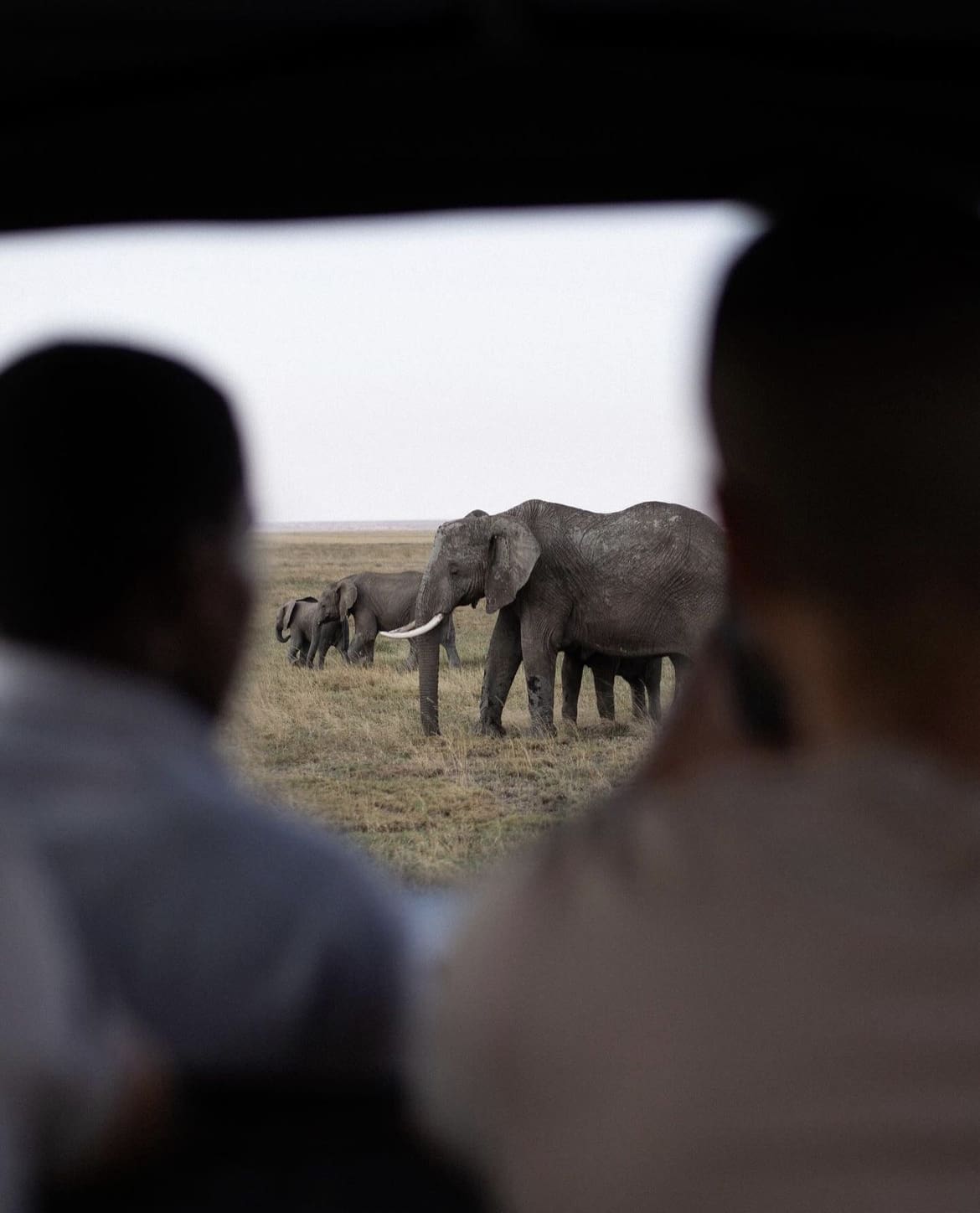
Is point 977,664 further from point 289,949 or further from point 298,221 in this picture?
point 298,221

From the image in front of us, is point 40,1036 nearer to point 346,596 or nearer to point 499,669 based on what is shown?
point 499,669

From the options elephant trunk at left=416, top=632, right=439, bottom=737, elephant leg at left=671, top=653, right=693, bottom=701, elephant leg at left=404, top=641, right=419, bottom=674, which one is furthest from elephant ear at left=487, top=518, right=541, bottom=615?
elephant leg at left=404, top=641, right=419, bottom=674

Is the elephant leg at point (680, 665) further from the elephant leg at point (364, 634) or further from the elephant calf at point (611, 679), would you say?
the elephant leg at point (364, 634)

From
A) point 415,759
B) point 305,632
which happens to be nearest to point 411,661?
point 305,632

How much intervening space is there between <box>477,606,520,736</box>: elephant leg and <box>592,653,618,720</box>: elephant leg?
0.56m

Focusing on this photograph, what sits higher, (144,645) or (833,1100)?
(144,645)

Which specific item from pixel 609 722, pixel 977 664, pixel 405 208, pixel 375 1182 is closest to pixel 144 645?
pixel 375 1182

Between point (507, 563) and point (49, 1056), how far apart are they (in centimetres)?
724

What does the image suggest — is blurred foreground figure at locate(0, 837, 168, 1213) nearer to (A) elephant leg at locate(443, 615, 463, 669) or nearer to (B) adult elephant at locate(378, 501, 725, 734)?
(B) adult elephant at locate(378, 501, 725, 734)

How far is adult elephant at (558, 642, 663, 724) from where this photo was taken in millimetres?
8367

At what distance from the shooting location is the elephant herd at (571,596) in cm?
792

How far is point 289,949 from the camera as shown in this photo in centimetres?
84

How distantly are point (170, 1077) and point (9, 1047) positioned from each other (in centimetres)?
14

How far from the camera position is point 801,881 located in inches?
20.4
